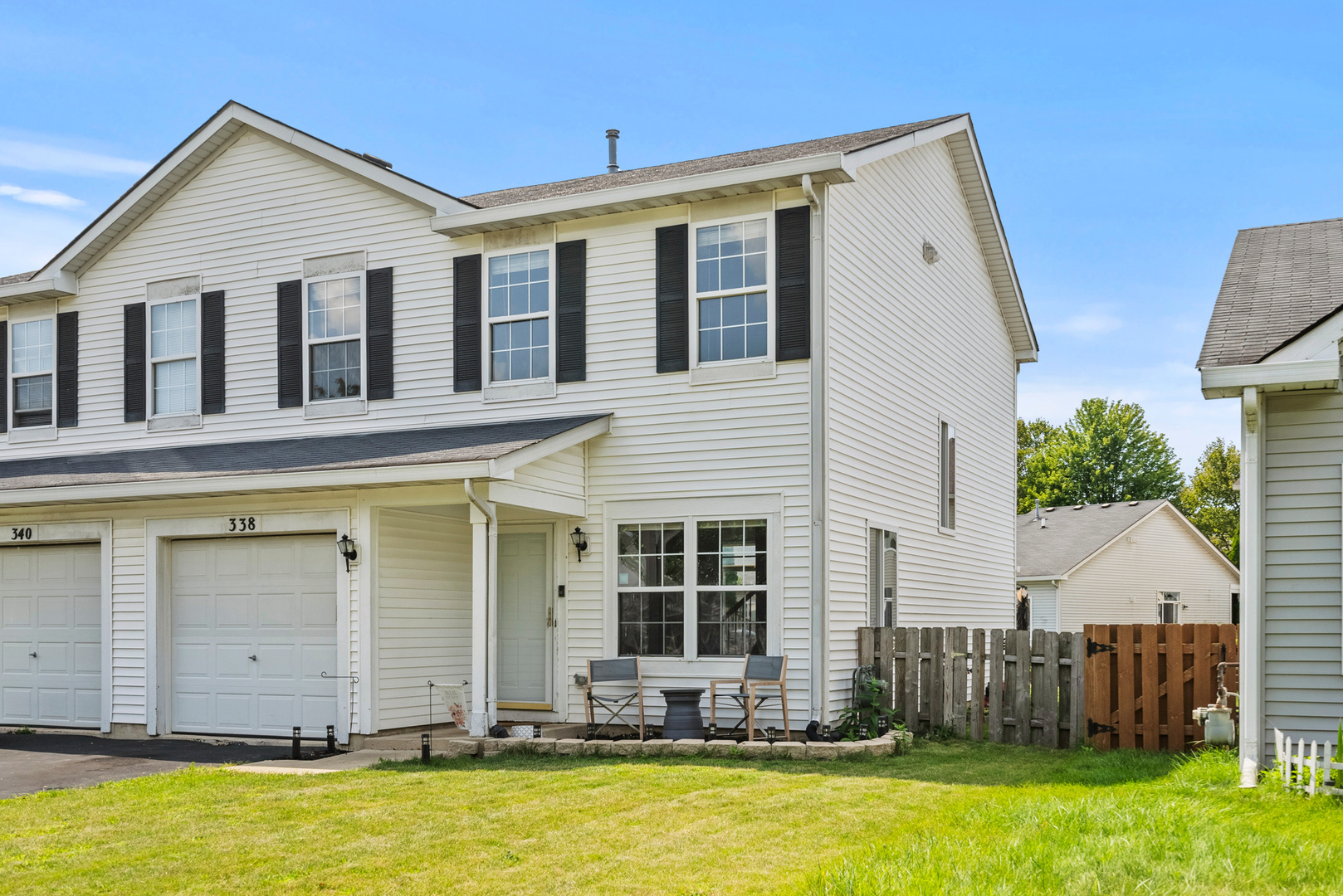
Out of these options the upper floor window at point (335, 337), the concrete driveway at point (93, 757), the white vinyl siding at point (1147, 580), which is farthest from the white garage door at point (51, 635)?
the white vinyl siding at point (1147, 580)

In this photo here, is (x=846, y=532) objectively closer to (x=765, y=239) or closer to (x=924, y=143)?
(x=765, y=239)

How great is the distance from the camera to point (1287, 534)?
9.40 m

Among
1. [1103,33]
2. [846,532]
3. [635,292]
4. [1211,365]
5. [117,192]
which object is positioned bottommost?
[846,532]

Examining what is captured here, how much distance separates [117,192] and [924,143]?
10.3 metres

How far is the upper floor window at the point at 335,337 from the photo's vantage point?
14.3 m

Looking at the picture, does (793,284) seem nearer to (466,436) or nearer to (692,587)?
(692,587)

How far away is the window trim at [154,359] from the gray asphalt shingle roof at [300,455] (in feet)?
1.58

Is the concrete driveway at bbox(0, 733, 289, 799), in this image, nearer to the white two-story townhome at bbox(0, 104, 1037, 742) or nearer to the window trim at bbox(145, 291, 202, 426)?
the white two-story townhome at bbox(0, 104, 1037, 742)

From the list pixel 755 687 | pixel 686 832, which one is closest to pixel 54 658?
pixel 755 687

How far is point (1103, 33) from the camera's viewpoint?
14227mm

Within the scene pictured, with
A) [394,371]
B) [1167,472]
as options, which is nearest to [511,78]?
[394,371]

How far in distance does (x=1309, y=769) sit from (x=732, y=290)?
21.9 feet

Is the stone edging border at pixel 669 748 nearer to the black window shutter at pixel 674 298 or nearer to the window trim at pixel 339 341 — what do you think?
the black window shutter at pixel 674 298

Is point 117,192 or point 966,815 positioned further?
point 117,192
